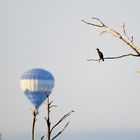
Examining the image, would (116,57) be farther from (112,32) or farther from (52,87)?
(52,87)

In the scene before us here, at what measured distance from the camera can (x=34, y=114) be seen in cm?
1027

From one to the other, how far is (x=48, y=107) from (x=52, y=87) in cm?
7841

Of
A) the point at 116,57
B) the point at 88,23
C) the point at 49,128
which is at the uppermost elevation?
the point at 88,23

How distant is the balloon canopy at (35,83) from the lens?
84125 mm

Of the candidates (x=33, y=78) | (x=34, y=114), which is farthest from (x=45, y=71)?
(x=34, y=114)

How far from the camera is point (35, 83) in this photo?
87.6 m

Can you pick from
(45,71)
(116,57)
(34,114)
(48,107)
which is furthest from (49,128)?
(45,71)

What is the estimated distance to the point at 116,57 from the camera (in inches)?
185

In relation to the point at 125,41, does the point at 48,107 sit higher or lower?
lower

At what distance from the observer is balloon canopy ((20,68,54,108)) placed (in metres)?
84.1

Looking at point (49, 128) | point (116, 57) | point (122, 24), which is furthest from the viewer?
point (49, 128)

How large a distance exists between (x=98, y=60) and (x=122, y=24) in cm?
48

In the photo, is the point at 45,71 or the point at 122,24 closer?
the point at 122,24

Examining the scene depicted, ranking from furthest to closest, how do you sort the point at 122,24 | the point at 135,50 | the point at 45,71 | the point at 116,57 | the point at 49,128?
the point at 45,71 < the point at 49,128 < the point at 122,24 < the point at 135,50 < the point at 116,57
